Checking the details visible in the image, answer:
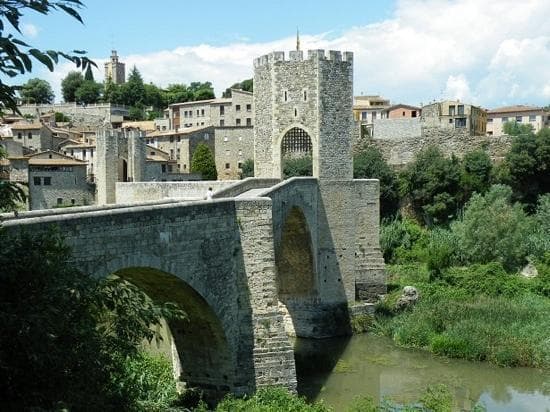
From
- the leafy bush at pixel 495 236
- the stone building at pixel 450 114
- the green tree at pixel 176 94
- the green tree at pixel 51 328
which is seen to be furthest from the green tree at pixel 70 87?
the green tree at pixel 51 328

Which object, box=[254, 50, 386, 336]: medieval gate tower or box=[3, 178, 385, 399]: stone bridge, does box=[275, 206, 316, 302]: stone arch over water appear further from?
box=[3, 178, 385, 399]: stone bridge

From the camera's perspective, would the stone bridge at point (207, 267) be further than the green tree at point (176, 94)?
No

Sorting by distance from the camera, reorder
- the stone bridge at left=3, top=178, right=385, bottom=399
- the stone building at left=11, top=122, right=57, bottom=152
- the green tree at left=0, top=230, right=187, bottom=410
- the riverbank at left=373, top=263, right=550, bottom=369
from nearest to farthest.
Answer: the green tree at left=0, top=230, right=187, bottom=410 < the stone bridge at left=3, top=178, right=385, bottom=399 < the riverbank at left=373, top=263, right=550, bottom=369 < the stone building at left=11, top=122, right=57, bottom=152

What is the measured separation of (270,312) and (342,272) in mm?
10330

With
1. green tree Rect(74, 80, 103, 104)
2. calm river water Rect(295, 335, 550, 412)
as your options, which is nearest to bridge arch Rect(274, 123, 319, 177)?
calm river water Rect(295, 335, 550, 412)

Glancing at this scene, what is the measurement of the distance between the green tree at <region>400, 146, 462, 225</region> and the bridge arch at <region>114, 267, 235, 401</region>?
22794 mm

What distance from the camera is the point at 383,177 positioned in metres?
37.3

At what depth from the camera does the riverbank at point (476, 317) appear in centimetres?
2023

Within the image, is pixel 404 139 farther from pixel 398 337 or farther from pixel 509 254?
pixel 398 337

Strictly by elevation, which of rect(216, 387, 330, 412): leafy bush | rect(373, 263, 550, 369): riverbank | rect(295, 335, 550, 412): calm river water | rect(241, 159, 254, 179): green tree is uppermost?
rect(241, 159, 254, 179): green tree

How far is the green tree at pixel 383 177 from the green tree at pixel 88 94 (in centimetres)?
5648

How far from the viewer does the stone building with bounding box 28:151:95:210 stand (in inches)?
1723

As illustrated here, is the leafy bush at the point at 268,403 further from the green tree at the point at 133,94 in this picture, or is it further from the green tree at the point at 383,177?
the green tree at the point at 133,94

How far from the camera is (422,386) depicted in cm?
1825
